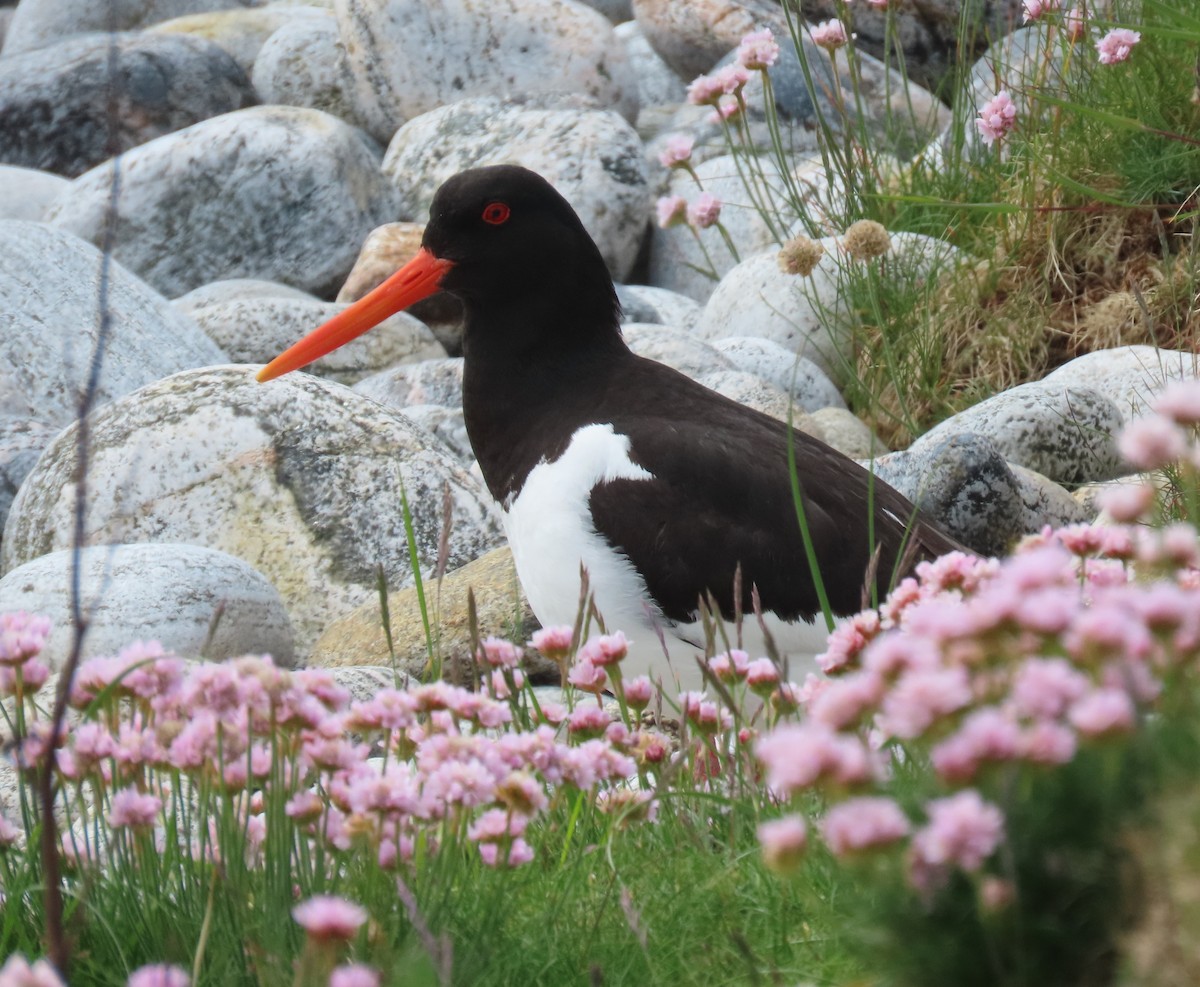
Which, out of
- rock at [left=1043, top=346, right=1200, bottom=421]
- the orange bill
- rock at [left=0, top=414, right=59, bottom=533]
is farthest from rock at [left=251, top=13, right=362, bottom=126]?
the orange bill

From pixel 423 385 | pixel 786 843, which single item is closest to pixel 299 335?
pixel 423 385

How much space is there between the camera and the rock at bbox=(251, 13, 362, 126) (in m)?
12.6

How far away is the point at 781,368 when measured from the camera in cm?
702

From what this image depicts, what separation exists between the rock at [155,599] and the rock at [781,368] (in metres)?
2.65

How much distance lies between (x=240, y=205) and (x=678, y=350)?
13.7 feet

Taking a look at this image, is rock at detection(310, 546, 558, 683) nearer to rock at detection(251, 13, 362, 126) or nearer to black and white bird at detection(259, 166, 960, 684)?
black and white bird at detection(259, 166, 960, 684)

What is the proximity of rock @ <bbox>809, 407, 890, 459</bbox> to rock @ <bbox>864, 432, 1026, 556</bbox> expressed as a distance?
3.16 ft

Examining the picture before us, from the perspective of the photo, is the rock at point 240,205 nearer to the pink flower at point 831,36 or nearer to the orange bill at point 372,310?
the pink flower at point 831,36

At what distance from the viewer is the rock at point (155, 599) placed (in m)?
4.73

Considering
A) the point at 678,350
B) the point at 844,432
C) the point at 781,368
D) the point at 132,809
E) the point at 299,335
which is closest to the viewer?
the point at 132,809

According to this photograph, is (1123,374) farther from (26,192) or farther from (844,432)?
(26,192)

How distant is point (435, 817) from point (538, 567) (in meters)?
2.12

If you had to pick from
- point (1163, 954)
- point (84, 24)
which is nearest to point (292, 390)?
point (1163, 954)

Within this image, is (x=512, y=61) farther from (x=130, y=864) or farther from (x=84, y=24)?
(x=130, y=864)
